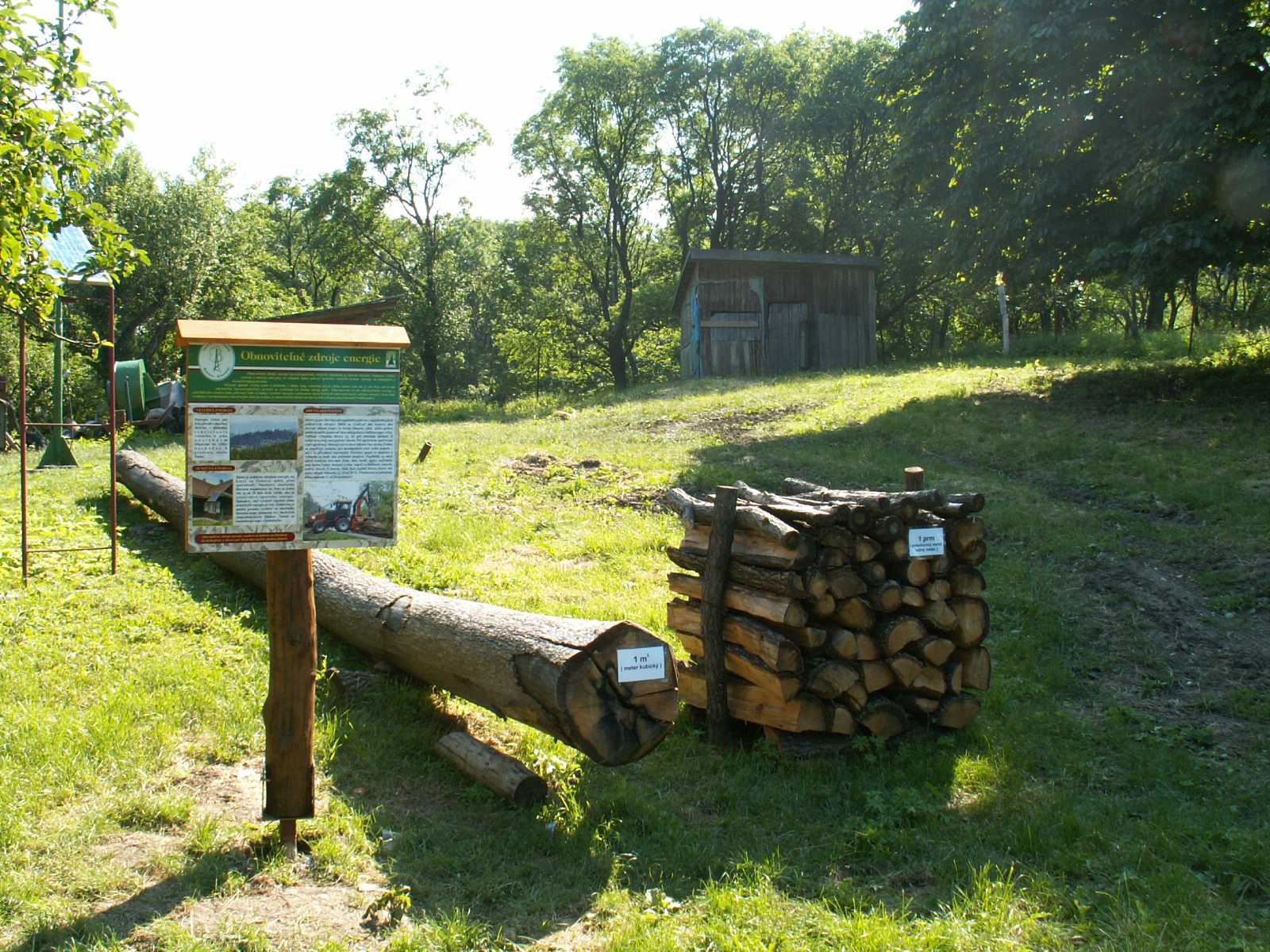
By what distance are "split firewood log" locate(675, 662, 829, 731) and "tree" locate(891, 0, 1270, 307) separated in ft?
31.9

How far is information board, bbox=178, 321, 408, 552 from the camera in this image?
3594 millimetres

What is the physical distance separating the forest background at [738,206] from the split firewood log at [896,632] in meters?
9.46

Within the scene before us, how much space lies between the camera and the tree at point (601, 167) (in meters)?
35.0

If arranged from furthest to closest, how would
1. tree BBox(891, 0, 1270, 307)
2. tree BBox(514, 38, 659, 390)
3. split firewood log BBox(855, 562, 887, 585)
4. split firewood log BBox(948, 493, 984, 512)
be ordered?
tree BBox(514, 38, 659, 390), tree BBox(891, 0, 1270, 307), split firewood log BBox(948, 493, 984, 512), split firewood log BBox(855, 562, 887, 585)

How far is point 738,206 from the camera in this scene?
127 feet

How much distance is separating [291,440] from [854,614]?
10.4ft

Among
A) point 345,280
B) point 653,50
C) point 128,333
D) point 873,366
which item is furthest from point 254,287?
point 873,366

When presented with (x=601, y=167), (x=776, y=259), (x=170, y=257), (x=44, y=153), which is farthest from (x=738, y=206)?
(x=44, y=153)

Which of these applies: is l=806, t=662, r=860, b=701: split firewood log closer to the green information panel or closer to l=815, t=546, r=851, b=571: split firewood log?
l=815, t=546, r=851, b=571: split firewood log

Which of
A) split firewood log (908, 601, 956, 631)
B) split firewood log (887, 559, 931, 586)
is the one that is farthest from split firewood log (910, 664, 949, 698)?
split firewood log (887, 559, 931, 586)

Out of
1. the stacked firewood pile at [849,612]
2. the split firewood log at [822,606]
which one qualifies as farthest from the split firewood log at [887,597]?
the split firewood log at [822,606]

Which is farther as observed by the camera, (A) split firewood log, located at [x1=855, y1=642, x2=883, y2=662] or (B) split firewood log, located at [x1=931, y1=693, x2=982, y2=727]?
(B) split firewood log, located at [x1=931, y1=693, x2=982, y2=727]

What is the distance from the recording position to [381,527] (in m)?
3.84

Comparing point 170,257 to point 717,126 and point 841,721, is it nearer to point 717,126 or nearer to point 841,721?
point 717,126
